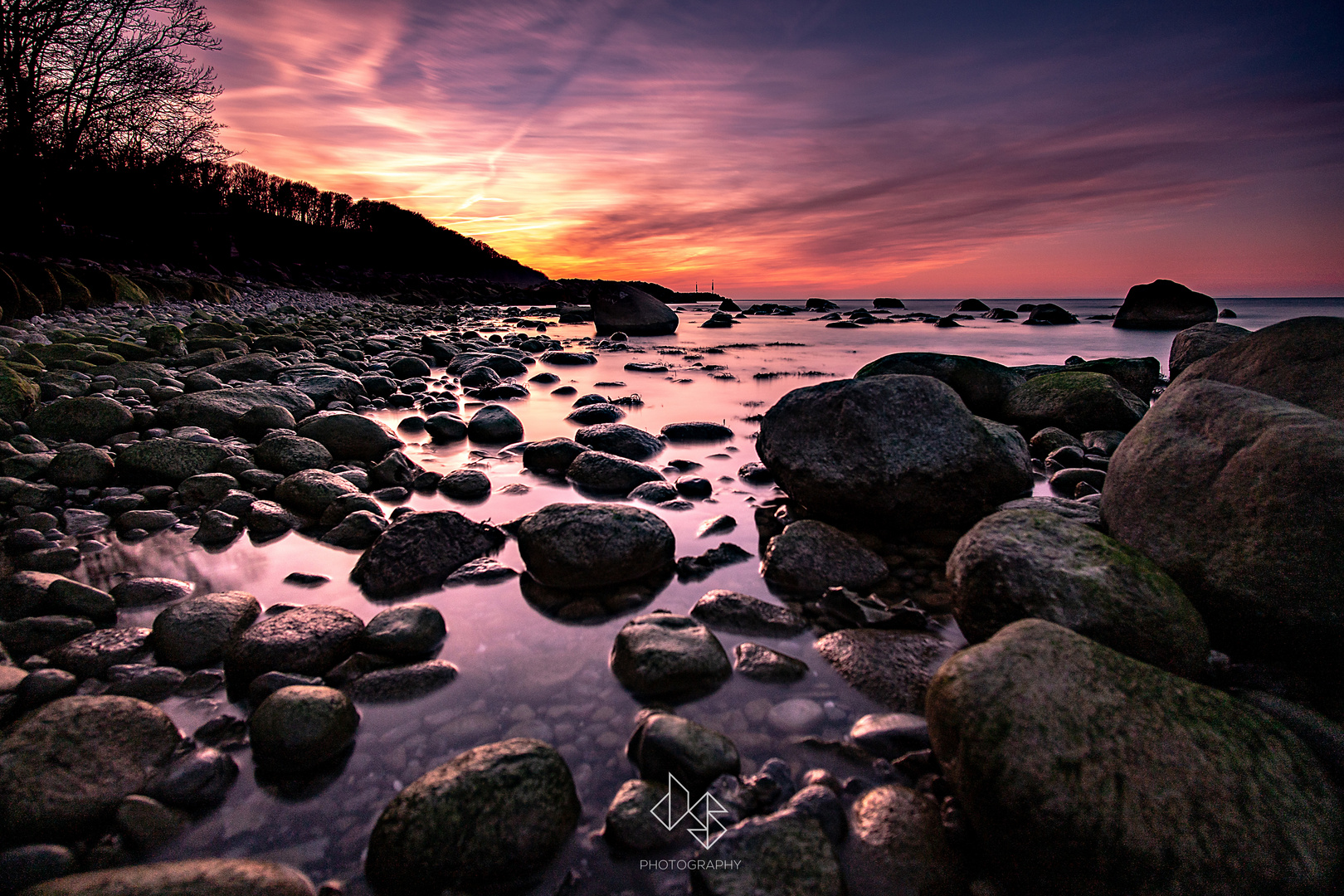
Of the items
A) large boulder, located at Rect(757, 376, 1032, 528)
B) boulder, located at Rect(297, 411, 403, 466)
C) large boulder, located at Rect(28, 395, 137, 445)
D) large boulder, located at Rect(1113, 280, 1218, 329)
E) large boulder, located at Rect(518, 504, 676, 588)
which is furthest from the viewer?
large boulder, located at Rect(1113, 280, 1218, 329)

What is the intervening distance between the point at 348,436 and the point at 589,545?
2.98m

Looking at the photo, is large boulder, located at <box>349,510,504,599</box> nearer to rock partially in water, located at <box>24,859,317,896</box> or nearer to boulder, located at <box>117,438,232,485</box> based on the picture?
rock partially in water, located at <box>24,859,317,896</box>

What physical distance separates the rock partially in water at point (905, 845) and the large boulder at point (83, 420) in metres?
5.91

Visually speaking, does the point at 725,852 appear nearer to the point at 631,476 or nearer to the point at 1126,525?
the point at 1126,525

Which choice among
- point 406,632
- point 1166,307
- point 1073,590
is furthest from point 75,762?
point 1166,307

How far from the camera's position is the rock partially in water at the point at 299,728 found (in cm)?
186

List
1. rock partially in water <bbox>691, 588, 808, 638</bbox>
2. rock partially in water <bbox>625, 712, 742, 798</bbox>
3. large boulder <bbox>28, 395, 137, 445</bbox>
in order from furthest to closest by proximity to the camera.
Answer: large boulder <bbox>28, 395, 137, 445</bbox>
rock partially in water <bbox>691, 588, 808, 638</bbox>
rock partially in water <bbox>625, 712, 742, 798</bbox>

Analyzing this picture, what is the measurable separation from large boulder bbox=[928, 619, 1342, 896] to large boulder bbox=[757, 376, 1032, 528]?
74.7 inches

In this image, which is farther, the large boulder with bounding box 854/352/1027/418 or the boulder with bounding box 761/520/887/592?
the large boulder with bounding box 854/352/1027/418

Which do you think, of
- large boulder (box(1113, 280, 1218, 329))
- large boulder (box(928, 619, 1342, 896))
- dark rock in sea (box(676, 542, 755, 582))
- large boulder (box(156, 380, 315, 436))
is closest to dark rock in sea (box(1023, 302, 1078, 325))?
large boulder (box(1113, 280, 1218, 329))

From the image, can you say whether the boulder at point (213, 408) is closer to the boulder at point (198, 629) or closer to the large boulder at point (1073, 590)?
the boulder at point (198, 629)

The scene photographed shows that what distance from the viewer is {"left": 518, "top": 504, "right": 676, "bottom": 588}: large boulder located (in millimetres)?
3006

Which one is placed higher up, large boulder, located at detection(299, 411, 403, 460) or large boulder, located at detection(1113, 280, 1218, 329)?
large boulder, located at detection(1113, 280, 1218, 329)
